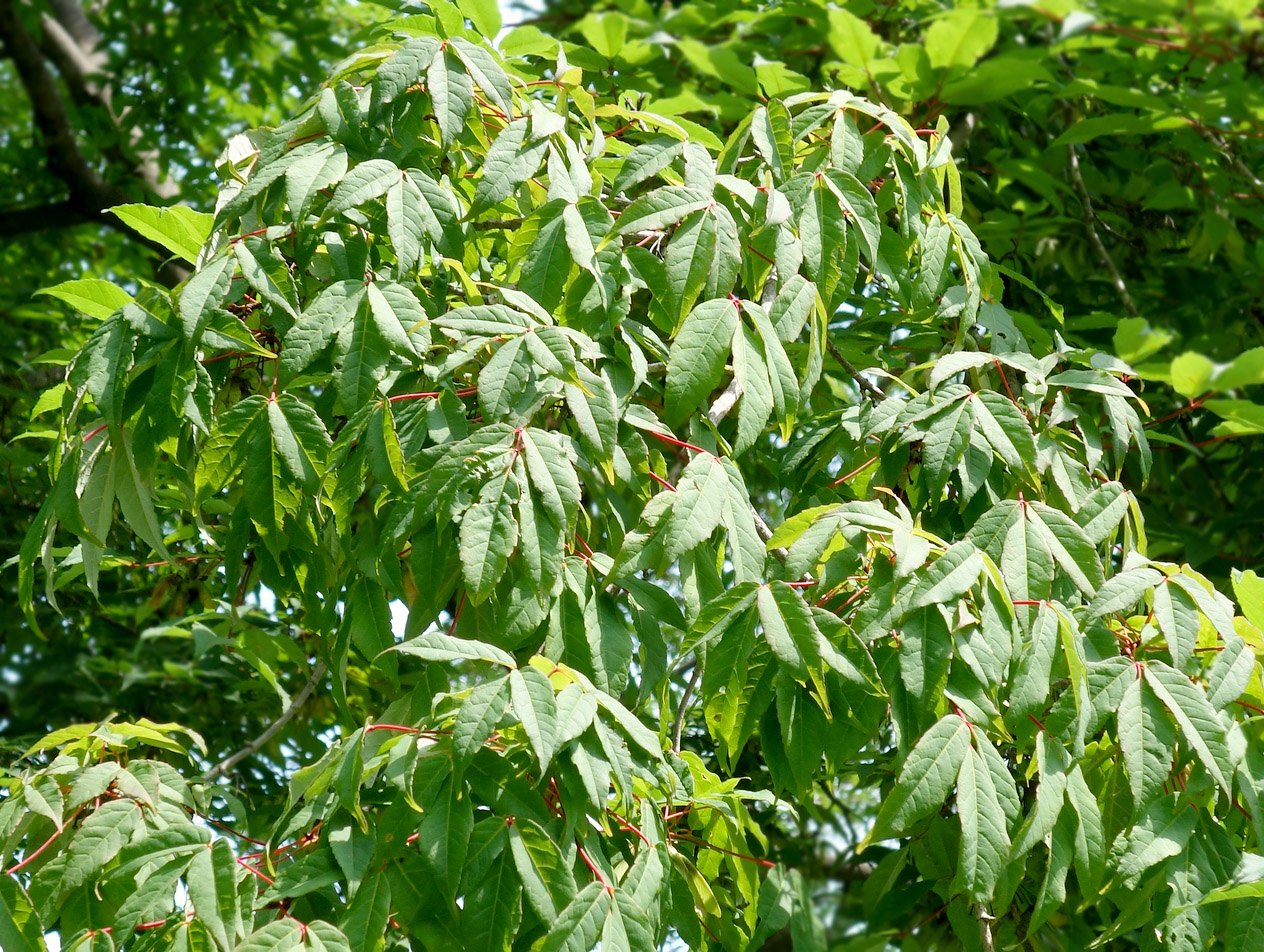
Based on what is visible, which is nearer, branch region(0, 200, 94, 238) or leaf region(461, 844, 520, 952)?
leaf region(461, 844, 520, 952)

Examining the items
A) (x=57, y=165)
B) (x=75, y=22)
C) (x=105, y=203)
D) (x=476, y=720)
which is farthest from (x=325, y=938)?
(x=75, y=22)

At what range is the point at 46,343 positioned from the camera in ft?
12.1


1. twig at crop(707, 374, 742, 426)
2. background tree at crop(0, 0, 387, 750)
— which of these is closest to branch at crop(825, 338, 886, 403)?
twig at crop(707, 374, 742, 426)

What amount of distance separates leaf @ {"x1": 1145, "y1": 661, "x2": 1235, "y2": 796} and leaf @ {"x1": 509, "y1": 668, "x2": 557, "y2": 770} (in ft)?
2.20

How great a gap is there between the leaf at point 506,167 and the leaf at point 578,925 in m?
0.79

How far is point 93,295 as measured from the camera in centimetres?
164

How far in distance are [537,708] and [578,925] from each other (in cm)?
22

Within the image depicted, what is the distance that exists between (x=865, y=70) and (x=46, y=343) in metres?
2.96

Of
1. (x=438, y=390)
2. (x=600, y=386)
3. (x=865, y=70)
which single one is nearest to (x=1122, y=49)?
(x=865, y=70)

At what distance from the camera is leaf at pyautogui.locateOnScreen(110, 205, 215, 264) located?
1.63m

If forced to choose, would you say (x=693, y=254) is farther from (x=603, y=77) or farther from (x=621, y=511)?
(x=603, y=77)

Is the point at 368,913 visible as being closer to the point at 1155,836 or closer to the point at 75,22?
the point at 1155,836

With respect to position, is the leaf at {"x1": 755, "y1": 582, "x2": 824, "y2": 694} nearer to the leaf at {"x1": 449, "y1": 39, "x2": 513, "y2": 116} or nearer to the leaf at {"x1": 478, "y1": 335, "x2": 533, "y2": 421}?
the leaf at {"x1": 478, "y1": 335, "x2": 533, "y2": 421}

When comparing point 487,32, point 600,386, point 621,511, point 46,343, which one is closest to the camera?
point 600,386
